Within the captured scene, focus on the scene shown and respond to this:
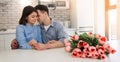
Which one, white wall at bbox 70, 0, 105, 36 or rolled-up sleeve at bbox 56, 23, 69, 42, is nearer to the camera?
rolled-up sleeve at bbox 56, 23, 69, 42

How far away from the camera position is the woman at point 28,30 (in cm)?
224

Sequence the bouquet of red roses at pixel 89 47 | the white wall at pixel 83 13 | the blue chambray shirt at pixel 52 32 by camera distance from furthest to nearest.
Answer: the white wall at pixel 83 13 < the blue chambray shirt at pixel 52 32 < the bouquet of red roses at pixel 89 47

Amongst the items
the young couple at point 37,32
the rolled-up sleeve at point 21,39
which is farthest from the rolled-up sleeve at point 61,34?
the rolled-up sleeve at point 21,39

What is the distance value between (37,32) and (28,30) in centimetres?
16

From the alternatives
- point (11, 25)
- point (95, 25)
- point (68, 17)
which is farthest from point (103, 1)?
point (11, 25)

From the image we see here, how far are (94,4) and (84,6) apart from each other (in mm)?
269

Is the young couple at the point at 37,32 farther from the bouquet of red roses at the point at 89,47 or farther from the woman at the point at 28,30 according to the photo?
the bouquet of red roses at the point at 89,47

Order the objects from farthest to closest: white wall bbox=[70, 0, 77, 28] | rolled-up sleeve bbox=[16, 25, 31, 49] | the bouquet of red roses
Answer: white wall bbox=[70, 0, 77, 28]
rolled-up sleeve bbox=[16, 25, 31, 49]
the bouquet of red roses

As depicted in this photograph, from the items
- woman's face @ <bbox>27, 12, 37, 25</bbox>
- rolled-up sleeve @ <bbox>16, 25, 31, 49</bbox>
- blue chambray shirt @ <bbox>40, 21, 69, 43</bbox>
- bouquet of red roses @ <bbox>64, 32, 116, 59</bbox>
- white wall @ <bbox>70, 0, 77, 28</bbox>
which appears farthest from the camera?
white wall @ <bbox>70, 0, 77, 28</bbox>

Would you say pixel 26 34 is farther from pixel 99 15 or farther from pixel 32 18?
pixel 99 15

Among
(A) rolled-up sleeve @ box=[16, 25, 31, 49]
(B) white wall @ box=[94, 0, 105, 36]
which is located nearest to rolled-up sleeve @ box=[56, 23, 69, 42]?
(A) rolled-up sleeve @ box=[16, 25, 31, 49]

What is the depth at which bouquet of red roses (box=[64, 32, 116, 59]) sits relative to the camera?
1484mm

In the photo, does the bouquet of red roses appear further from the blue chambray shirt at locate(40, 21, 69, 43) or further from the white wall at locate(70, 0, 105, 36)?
the white wall at locate(70, 0, 105, 36)

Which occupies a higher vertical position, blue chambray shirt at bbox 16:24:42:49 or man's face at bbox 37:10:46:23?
man's face at bbox 37:10:46:23
